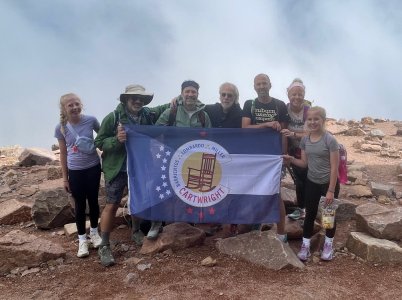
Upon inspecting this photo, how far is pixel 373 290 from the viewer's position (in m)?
4.72

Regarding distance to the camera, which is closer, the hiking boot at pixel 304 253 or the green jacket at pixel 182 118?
the hiking boot at pixel 304 253

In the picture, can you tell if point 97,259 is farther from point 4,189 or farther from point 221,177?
point 4,189

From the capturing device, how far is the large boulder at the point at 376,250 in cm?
536

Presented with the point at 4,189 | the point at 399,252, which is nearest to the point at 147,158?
the point at 399,252

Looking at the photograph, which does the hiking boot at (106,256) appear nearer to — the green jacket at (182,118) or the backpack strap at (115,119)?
the backpack strap at (115,119)

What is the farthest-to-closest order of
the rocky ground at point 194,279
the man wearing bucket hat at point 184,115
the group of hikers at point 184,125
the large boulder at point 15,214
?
the large boulder at point 15,214 < the man wearing bucket hat at point 184,115 < the group of hikers at point 184,125 < the rocky ground at point 194,279

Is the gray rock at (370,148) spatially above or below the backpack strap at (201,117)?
below

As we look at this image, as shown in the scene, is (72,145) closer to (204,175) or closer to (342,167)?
(204,175)

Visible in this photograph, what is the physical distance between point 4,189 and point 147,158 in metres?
6.44

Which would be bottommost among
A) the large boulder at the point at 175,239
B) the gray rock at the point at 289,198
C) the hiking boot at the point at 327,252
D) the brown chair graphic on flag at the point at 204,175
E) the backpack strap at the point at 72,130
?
the large boulder at the point at 175,239

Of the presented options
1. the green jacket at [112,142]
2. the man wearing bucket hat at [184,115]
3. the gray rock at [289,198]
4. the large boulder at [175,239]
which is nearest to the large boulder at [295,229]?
the gray rock at [289,198]

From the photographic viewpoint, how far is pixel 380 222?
5.94m

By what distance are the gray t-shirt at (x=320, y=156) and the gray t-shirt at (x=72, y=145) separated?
3150 millimetres

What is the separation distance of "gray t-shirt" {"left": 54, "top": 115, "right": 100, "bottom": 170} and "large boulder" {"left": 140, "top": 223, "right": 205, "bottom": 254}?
156 cm
